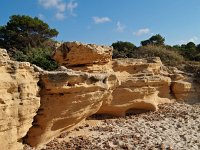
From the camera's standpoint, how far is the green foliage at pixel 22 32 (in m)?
27.3

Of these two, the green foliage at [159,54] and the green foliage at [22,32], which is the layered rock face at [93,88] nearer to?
the green foliage at [159,54]

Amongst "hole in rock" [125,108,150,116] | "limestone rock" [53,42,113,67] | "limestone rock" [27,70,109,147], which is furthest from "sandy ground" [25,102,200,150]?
"limestone rock" [53,42,113,67]

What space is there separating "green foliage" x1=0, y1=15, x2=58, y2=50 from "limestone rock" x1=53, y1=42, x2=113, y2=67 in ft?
50.8

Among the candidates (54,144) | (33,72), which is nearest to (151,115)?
(54,144)

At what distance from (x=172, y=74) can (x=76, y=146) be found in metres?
8.44

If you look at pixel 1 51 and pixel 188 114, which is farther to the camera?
pixel 188 114

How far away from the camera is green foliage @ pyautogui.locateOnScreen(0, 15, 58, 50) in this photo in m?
27.3

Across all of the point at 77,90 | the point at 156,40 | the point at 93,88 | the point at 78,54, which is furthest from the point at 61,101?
the point at 156,40

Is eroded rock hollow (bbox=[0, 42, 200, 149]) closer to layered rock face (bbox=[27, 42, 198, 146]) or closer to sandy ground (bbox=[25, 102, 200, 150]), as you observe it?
layered rock face (bbox=[27, 42, 198, 146])

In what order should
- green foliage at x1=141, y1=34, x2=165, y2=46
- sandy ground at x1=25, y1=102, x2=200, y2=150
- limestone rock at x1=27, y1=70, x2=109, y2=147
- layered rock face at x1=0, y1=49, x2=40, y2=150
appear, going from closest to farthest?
layered rock face at x1=0, y1=49, x2=40, y2=150 → limestone rock at x1=27, y1=70, x2=109, y2=147 → sandy ground at x1=25, y1=102, x2=200, y2=150 → green foliage at x1=141, y1=34, x2=165, y2=46

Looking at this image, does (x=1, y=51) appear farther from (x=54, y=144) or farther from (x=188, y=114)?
(x=188, y=114)

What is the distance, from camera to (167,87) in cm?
1516

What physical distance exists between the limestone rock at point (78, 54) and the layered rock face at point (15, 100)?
4111 mm

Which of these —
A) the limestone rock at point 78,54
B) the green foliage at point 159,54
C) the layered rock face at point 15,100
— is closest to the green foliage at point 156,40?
the green foliage at point 159,54
